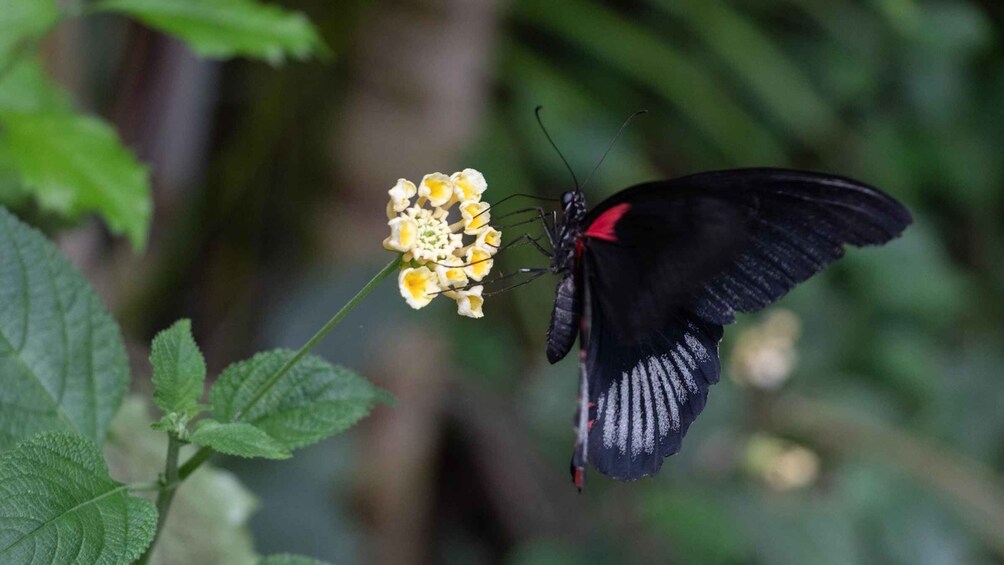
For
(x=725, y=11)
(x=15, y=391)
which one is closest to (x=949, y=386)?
(x=725, y=11)

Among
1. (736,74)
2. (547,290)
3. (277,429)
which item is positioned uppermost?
(277,429)

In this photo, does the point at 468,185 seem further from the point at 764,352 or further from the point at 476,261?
the point at 764,352

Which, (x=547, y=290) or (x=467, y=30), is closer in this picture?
(x=467, y=30)

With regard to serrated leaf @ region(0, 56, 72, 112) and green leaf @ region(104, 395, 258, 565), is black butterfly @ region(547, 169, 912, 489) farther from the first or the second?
serrated leaf @ region(0, 56, 72, 112)

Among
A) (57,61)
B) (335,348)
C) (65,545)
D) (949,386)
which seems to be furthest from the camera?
(949,386)

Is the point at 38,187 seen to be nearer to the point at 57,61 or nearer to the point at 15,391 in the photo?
the point at 15,391

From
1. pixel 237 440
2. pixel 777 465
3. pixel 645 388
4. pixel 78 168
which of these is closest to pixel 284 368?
pixel 237 440

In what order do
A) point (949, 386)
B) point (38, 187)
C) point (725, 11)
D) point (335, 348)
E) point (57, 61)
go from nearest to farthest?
1. point (38, 187)
2. point (57, 61)
3. point (335, 348)
4. point (949, 386)
5. point (725, 11)
